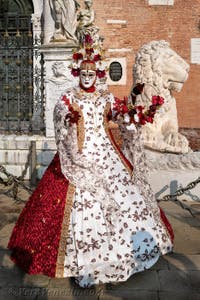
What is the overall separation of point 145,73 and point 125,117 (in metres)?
2.74

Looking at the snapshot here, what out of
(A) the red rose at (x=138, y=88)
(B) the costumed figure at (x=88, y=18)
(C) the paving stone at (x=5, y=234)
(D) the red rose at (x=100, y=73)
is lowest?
(C) the paving stone at (x=5, y=234)

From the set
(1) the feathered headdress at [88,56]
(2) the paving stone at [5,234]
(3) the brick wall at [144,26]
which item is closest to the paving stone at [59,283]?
(2) the paving stone at [5,234]

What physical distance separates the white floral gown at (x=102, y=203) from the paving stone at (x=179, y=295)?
1.12 feet

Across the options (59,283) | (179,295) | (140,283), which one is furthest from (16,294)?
(179,295)

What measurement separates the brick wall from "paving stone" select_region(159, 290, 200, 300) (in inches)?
386

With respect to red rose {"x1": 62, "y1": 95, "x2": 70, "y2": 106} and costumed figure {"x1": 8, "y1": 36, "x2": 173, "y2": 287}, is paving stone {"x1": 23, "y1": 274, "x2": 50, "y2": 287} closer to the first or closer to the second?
costumed figure {"x1": 8, "y1": 36, "x2": 173, "y2": 287}

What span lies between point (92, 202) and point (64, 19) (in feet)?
14.8

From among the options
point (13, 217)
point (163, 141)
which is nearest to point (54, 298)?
point (13, 217)

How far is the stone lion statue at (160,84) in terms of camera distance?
6273 millimetres

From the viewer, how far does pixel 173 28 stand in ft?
41.5

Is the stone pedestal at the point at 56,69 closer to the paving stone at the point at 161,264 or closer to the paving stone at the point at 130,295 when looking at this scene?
the paving stone at the point at 161,264

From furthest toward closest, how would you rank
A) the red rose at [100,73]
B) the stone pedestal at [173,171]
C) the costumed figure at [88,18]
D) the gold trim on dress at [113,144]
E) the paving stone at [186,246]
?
1. the costumed figure at [88,18]
2. the stone pedestal at [173,171]
3. the paving stone at [186,246]
4. the red rose at [100,73]
5. the gold trim on dress at [113,144]

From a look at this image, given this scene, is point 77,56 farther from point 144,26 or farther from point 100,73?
point 144,26

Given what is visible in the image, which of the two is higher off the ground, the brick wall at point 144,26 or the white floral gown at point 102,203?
the brick wall at point 144,26
